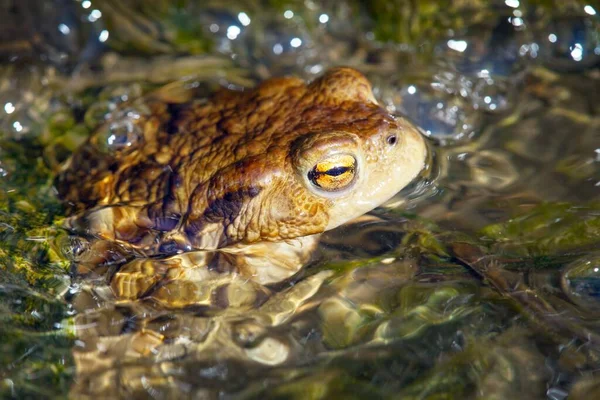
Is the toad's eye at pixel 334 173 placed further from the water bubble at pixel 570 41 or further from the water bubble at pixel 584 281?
the water bubble at pixel 570 41

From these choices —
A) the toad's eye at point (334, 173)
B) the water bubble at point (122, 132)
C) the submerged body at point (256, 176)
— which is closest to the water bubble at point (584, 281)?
the submerged body at point (256, 176)

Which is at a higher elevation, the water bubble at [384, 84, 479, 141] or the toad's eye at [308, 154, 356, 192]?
the toad's eye at [308, 154, 356, 192]

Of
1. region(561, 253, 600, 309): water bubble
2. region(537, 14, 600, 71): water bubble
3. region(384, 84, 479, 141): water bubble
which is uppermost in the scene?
region(537, 14, 600, 71): water bubble

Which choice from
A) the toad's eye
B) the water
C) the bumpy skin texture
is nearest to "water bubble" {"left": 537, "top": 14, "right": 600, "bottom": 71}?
the water

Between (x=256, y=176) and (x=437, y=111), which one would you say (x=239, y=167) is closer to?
(x=256, y=176)

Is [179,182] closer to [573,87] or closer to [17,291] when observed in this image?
[17,291]

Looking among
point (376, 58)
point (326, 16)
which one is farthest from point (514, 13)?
point (326, 16)

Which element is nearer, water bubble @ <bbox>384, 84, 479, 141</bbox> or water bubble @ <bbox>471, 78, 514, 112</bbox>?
water bubble @ <bbox>384, 84, 479, 141</bbox>

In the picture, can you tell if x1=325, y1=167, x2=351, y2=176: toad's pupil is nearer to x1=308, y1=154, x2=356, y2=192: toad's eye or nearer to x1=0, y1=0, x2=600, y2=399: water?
x1=308, y1=154, x2=356, y2=192: toad's eye

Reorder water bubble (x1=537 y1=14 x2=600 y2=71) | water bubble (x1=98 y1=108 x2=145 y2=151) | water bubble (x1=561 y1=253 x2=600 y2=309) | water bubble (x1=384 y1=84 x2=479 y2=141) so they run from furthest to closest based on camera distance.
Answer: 1. water bubble (x1=537 y1=14 x2=600 y2=71)
2. water bubble (x1=384 y1=84 x2=479 y2=141)
3. water bubble (x1=98 y1=108 x2=145 y2=151)
4. water bubble (x1=561 y1=253 x2=600 y2=309)
